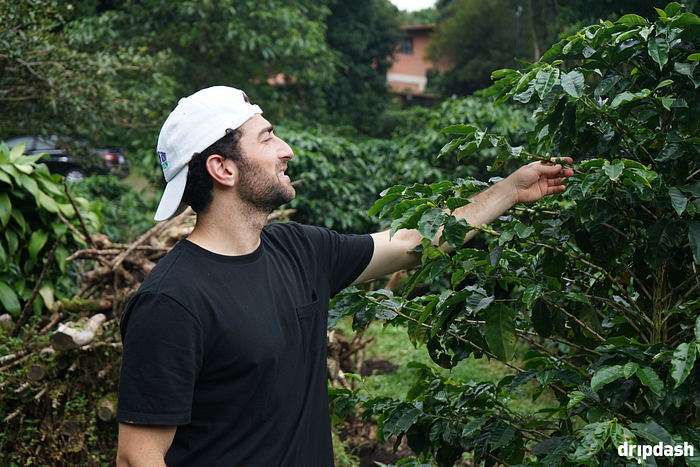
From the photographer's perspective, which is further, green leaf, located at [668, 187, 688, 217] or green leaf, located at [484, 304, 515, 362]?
green leaf, located at [484, 304, 515, 362]

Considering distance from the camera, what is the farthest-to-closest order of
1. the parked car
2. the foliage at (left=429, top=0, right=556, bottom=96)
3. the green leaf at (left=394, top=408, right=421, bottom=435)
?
the foliage at (left=429, top=0, right=556, bottom=96), the parked car, the green leaf at (left=394, top=408, right=421, bottom=435)

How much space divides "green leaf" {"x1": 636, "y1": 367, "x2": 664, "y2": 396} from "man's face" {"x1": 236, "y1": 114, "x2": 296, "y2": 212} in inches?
41.9

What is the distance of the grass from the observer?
4.91 metres

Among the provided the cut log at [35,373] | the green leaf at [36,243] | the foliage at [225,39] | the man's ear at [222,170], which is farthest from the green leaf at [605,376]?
the foliage at [225,39]

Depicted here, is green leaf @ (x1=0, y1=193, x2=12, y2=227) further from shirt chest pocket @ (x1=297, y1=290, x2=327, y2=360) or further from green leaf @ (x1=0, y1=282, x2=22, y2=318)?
shirt chest pocket @ (x1=297, y1=290, x2=327, y2=360)

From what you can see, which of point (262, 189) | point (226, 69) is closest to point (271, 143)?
point (262, 189)

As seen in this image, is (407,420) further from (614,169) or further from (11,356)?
(11,356)

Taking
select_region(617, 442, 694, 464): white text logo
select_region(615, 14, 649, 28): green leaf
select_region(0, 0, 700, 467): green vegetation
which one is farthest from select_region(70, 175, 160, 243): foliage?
select_region(617, 442, 694, 464): white text logo

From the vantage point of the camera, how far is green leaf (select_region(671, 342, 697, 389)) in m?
1.26

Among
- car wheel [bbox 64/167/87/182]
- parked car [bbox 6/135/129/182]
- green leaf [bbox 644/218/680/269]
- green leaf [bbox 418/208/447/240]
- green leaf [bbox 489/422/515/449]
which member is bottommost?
car wheel [bbox 64/167/87/182]

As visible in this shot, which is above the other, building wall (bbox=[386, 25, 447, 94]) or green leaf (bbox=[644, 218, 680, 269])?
green leaf (bbox=[644, 218, 680, 269])

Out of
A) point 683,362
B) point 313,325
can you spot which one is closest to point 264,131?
point 313,325

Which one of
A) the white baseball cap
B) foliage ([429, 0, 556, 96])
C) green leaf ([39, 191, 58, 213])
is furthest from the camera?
foliage ([429, 0, 556, 96])

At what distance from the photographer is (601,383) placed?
1.37 m
